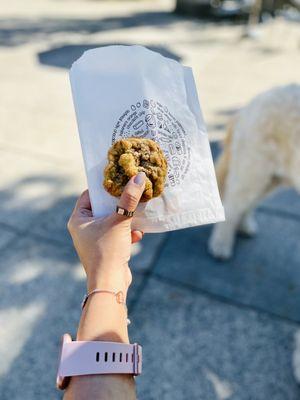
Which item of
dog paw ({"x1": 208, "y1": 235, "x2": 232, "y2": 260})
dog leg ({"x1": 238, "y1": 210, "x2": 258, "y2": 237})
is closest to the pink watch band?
dog paw ({"x1": 208, "y1": 235, "x2": 232, "y2": 260})

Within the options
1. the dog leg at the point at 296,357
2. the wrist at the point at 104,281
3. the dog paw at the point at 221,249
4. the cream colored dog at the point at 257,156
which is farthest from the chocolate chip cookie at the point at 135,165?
the dog paw at the point at 221,249

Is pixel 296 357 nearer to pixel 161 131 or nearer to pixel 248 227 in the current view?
Result: pixel 248 227

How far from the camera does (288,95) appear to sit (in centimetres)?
233

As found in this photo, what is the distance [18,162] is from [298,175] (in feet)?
8.07

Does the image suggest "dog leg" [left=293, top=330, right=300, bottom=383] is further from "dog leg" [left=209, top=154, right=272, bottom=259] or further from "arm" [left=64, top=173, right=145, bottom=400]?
"arm" [left=64, top=173, right=145, bottom=400]

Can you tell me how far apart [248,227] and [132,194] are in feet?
6.57

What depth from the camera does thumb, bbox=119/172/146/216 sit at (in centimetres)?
120

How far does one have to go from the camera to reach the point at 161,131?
149cm

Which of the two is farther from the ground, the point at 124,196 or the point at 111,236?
the point at 124,196

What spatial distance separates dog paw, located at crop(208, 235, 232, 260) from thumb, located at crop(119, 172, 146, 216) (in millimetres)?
1684

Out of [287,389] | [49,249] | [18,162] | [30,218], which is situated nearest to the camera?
[287,389]

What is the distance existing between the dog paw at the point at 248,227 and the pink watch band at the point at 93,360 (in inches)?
79.2

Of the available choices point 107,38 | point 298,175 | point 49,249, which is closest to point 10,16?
point 107,38

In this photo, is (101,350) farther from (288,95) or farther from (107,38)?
(107,38)
